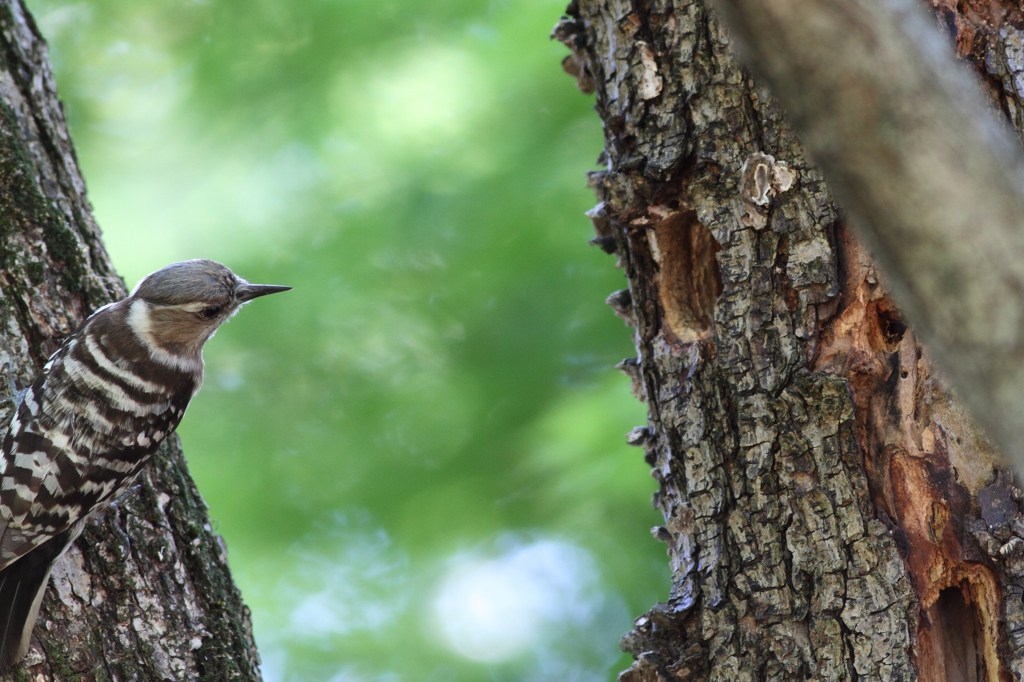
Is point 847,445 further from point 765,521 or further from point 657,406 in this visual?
point 657,406

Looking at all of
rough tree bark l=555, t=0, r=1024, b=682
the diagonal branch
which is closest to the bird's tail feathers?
rough tree bark l=555, t=0, r=1024, b=682

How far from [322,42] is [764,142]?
9.54 ft

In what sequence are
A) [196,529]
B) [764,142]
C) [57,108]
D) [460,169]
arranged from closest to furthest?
[764,142] → [196,529] → [57,108] → [460,169]

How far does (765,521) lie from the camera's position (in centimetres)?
220

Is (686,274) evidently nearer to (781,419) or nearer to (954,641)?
(781,419)

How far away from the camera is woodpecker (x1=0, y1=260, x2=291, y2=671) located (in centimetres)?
263

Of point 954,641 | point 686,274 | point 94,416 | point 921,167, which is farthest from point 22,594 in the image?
point 921,167

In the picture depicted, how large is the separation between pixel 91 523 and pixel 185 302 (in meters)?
0.93

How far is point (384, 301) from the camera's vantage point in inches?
187

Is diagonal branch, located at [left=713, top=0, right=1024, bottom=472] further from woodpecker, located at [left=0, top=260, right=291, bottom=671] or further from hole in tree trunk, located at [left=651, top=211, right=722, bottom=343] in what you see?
woodpecker, located at [left=0, top=260, right=291, bottom=671]

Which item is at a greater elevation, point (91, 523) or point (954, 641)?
point (91, 523)

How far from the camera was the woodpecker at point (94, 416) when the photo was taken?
8.63ft

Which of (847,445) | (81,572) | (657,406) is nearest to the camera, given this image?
(847,445)

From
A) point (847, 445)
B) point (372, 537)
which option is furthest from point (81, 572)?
point (372, 537)
